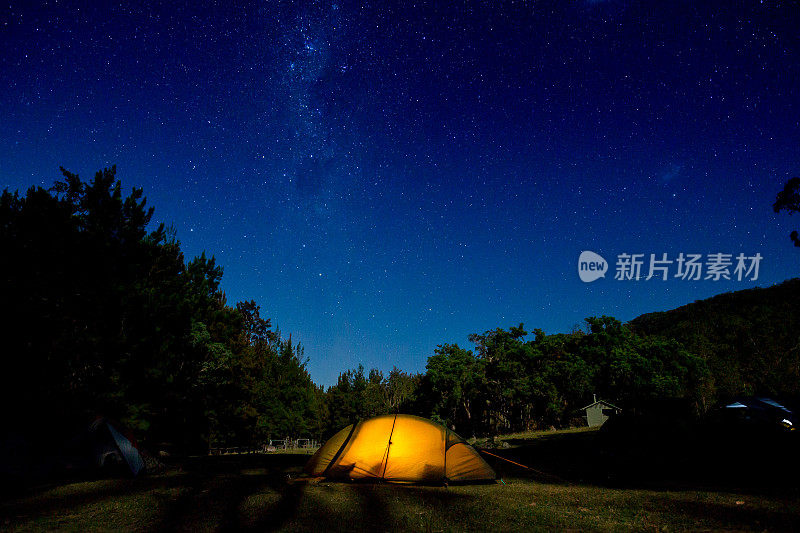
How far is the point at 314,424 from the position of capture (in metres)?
68.6

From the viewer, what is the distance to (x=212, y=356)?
33.7 metres

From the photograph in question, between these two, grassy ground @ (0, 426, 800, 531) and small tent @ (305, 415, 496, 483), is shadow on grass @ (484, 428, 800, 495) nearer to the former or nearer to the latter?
grassy ground @ (0, 426, 800, 531)

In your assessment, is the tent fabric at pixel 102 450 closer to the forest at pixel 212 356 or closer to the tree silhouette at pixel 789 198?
the forest at pixel 212 356

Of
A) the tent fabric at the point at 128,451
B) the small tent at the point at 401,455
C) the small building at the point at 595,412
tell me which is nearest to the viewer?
the small tent at the point at 401,455

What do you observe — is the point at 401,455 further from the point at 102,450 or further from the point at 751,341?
the point at 751,341

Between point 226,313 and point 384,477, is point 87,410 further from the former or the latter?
point 226,313

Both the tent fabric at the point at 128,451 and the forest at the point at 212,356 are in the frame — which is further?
the forest at the point at 212,356

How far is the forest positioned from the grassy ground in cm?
646

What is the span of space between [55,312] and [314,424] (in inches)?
2124

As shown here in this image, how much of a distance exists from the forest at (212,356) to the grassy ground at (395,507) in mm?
6465

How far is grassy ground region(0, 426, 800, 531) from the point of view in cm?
650

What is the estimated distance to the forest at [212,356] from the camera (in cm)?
2016

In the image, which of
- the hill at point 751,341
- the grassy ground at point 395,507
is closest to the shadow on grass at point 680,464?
the grassy ground at point 395,507

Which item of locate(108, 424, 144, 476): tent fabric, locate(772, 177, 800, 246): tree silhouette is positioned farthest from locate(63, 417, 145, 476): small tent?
locate(772, 177, 800, 246): tree silhouette
